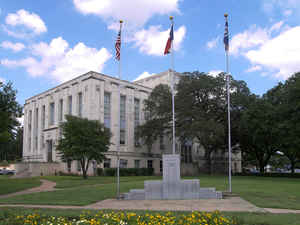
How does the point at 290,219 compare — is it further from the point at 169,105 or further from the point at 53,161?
the point at 53,161

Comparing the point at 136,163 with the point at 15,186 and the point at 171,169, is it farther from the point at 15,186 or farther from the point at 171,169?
the point at 171,169

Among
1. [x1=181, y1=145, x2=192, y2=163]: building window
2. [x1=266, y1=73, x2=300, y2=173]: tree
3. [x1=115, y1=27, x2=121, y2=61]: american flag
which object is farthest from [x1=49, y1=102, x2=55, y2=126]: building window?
[x1=115, y1=27, x2=121, y2=61]: american flag

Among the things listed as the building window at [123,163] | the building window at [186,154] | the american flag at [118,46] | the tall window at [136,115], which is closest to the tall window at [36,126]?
the building window at [123,163]

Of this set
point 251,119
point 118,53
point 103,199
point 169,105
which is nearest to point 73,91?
point 169,105

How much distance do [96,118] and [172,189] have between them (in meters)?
33.5

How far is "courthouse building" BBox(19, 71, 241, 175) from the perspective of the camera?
164 ft

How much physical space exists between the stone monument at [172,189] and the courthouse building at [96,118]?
93.3 ft

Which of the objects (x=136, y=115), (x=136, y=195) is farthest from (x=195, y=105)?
(x=136, y=195)

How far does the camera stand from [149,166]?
188ft

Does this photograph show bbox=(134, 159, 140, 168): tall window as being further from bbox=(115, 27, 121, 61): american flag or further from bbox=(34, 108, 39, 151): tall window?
bbox=(115, 27, 121, 61): american flag

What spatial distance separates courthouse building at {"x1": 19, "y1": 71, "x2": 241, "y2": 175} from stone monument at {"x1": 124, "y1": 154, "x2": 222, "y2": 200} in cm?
2845

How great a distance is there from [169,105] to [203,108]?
17.9 feet

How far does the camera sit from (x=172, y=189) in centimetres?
1742

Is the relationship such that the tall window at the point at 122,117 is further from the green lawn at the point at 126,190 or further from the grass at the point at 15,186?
the green lawn at the point at 126,190
